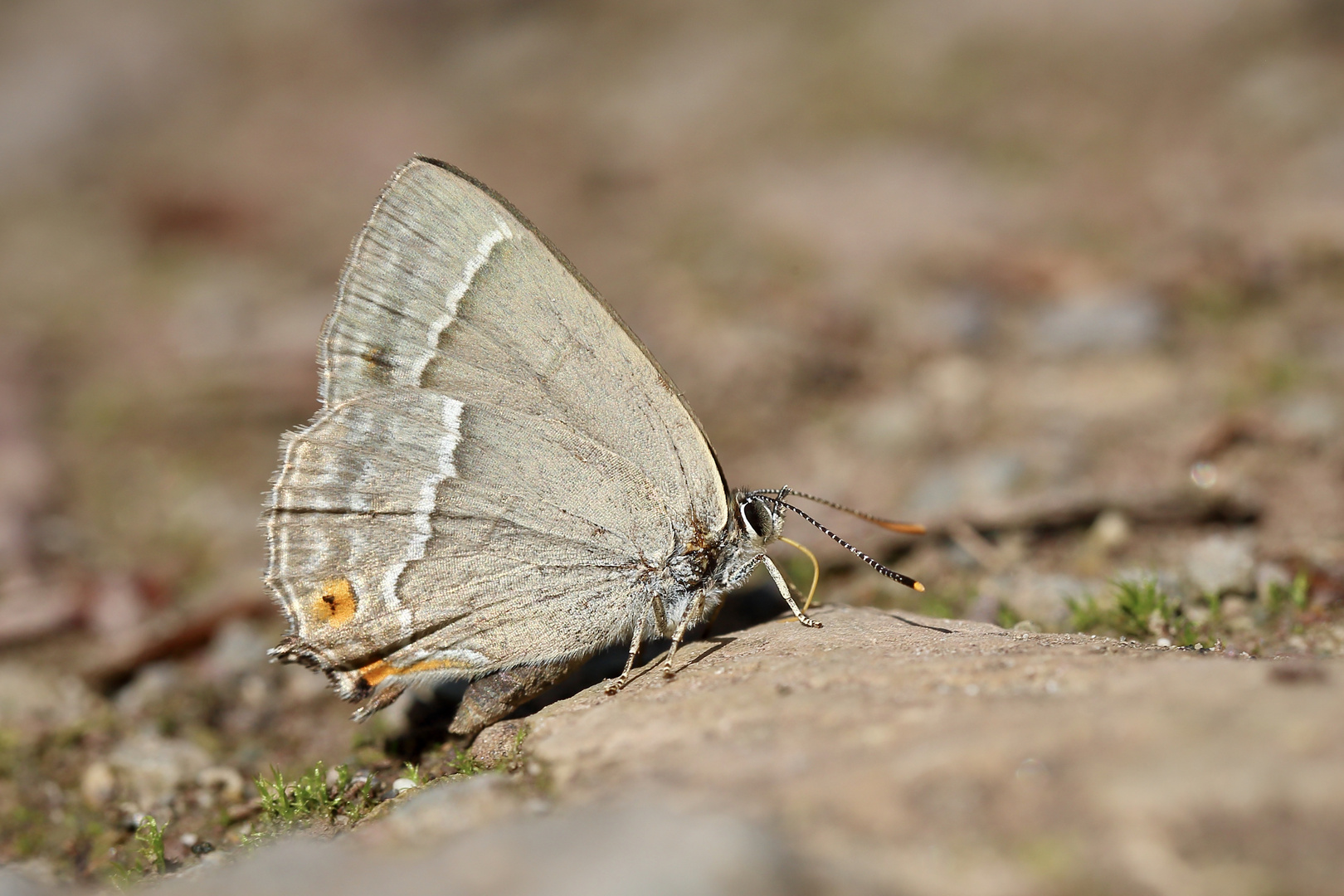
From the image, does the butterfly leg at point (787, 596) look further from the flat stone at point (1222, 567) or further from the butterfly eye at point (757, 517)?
the flat stone at point (1222, 567)

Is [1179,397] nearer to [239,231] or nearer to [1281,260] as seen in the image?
[1281,260]

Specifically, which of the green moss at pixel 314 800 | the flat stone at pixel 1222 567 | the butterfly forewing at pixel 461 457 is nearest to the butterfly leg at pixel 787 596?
the butterfly forewing at pixel 461 457

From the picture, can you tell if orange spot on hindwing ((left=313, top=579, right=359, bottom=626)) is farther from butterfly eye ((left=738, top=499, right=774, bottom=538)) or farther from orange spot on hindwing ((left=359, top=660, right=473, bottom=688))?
butterfly eye ((left=738, top=499, right=774, bottom=538))

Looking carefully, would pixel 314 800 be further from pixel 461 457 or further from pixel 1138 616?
pixel 1138 616

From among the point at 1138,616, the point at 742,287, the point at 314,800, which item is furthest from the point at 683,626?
the point at 742,287

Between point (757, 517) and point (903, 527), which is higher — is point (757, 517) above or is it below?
above

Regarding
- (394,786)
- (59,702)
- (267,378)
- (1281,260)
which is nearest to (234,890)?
(394,786)

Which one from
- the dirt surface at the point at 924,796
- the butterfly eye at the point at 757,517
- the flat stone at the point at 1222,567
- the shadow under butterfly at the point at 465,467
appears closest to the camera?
the dirt surface at the point at 924,796
